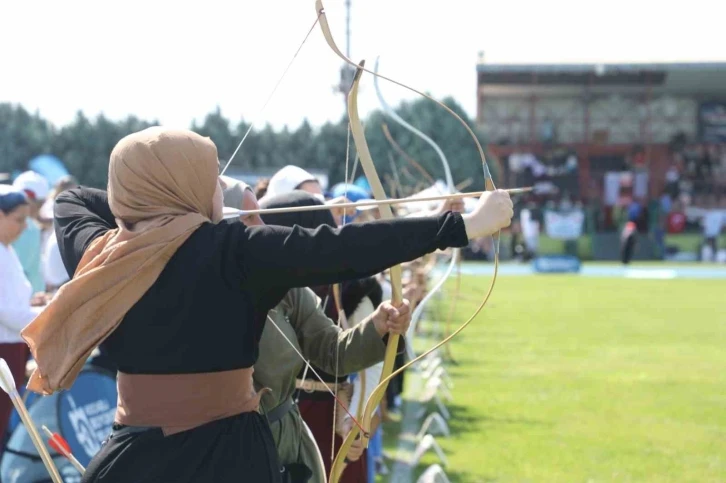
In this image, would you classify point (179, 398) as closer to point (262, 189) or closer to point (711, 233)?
point (262, 189)

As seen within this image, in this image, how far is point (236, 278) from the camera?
2623mm

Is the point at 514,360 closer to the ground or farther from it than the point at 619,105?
closer to the ground

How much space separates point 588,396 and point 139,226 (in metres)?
8.39

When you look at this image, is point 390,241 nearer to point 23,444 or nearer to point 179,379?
point 179,379

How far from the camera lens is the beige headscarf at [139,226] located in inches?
104

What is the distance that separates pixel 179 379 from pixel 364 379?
173cm

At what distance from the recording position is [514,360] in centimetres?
1353

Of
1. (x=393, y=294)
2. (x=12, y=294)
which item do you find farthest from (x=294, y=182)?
(x=393, y=294)

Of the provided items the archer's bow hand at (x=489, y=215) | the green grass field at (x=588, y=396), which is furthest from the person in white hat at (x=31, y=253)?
the archer's bow hand at (x=489, y=215)

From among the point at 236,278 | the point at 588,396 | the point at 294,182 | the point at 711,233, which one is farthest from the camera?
the point at 711,233

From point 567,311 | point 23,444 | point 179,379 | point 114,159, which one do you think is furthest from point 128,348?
point 567,311

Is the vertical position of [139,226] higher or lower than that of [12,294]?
higher

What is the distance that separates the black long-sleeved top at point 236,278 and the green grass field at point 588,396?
454cm

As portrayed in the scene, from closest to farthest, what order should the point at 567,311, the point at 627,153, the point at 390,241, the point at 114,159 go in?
1. the point at 390,241
2. the point at 114,159
3. the point at 567,311
4. the point at 627,153
